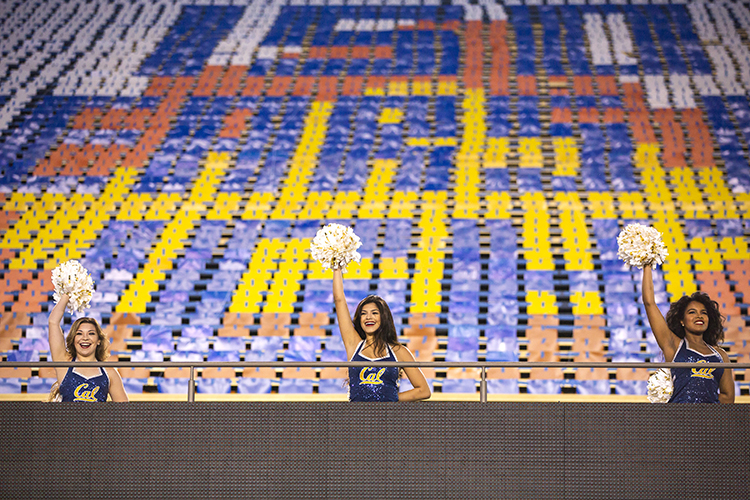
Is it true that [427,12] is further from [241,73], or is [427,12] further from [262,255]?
[262,255]

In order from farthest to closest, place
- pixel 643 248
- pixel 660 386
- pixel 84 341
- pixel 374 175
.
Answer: pixel 374 175, pixel 660 386, pixel 84 341, pixel 643 248

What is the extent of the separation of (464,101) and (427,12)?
6.47ft

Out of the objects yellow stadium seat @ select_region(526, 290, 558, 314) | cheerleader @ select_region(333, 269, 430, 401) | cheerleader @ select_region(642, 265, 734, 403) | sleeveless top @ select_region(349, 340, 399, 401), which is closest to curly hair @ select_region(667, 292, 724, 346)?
cheerleader @ select_region(642, 265, 734, 403)

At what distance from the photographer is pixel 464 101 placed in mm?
8023

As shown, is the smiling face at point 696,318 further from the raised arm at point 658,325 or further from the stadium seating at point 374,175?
the stadium seating at point 374,175

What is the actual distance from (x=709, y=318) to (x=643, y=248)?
39cm

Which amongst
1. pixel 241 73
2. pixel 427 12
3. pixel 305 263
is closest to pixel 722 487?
pixel 305 263

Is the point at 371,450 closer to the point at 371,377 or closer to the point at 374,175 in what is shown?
the point at 371,377

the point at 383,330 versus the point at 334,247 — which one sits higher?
the point at 334,247

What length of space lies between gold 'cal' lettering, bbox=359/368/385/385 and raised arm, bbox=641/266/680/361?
1.07 meters

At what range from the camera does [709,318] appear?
2926 mm

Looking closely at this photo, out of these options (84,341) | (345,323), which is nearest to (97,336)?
(84,341)

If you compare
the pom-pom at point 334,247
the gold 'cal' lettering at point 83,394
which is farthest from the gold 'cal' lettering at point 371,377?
the gold 'cal' lettering at point 83,394

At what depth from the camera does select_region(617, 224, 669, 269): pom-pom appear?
291cm
